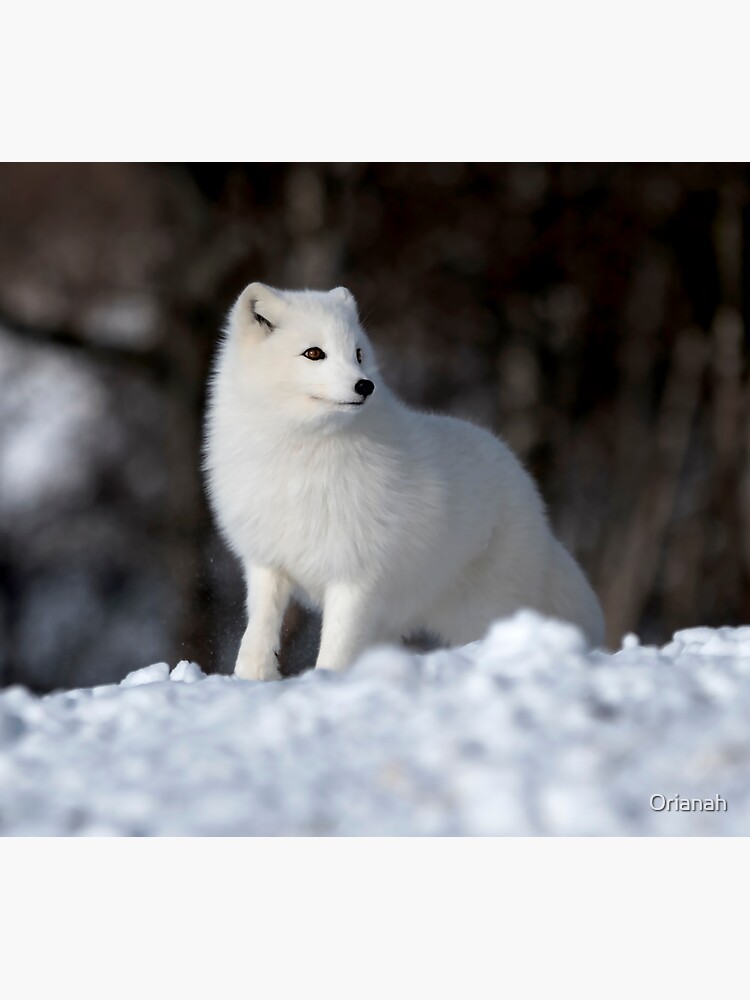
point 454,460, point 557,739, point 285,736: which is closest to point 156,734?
point 285,736

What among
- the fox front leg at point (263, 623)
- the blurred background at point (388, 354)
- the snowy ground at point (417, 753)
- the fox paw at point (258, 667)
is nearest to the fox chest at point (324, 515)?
the fox front leg at point (263, 623)

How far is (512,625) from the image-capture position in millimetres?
4098

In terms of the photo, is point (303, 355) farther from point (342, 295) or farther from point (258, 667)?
point (258, 667)

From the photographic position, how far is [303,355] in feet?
15.1

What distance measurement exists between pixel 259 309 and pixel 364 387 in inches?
24.5

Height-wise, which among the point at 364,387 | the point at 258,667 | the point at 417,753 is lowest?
the point at 258,667

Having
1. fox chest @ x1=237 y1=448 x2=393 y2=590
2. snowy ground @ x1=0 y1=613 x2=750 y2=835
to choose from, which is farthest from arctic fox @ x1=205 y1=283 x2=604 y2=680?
snowy ground @ x1=0 y1=613 x2=750 y2=835

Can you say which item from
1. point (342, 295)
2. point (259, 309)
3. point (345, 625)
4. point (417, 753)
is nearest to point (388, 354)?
point (342, 295)

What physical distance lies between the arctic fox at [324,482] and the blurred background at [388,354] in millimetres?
3875

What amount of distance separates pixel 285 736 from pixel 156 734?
413mm

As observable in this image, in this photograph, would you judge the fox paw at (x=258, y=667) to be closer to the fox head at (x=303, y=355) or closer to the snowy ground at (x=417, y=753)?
the snowy ground at (x=417, y=753)

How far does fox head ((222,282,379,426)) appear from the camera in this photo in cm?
450

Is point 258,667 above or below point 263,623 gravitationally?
below

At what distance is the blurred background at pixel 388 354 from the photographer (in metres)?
10.2
